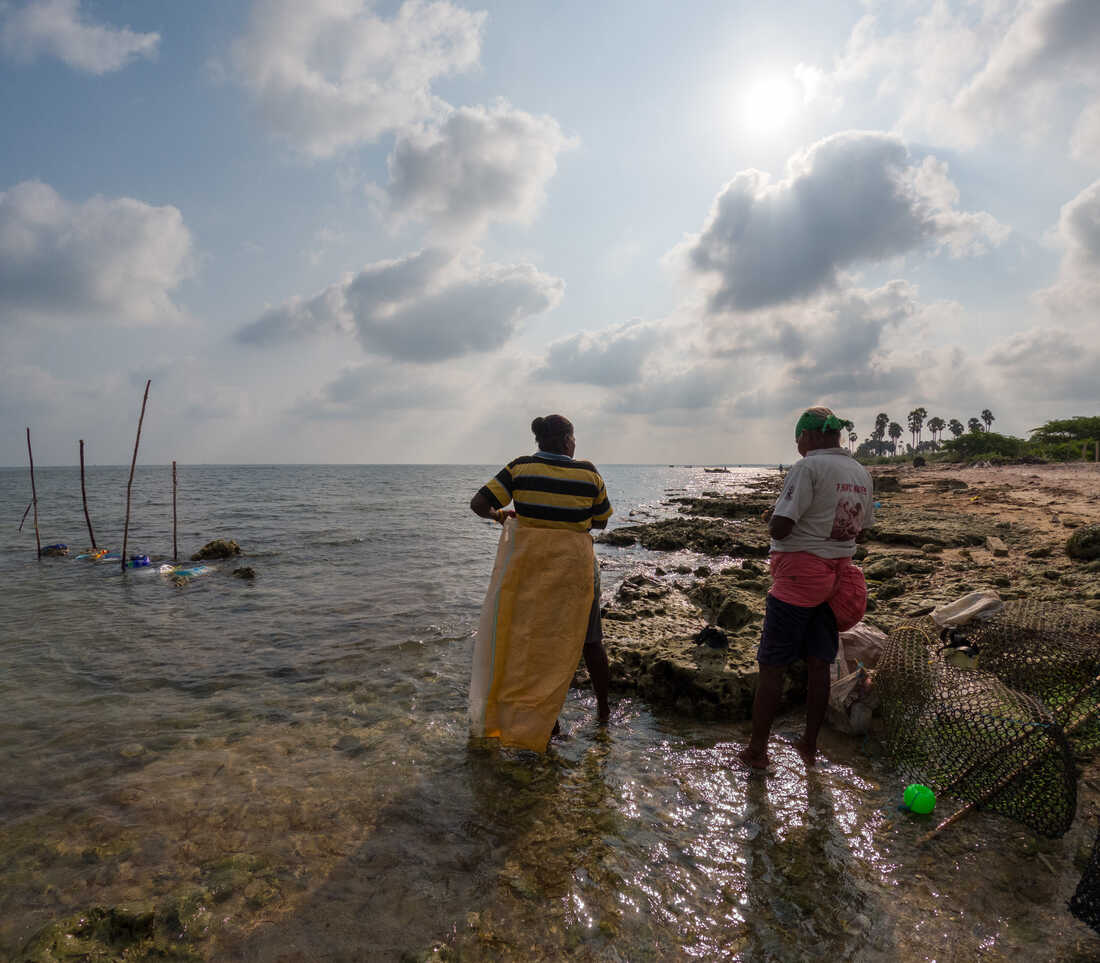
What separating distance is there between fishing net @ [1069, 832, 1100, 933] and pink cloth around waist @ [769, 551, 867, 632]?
1710mm

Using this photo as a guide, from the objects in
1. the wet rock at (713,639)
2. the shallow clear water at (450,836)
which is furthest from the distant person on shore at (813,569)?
the wet rock at (713,639)

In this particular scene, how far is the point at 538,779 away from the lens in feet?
13.4

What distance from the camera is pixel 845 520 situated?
3.92m

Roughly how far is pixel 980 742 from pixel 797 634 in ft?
3.80

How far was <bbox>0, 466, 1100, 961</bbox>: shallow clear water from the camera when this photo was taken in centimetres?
261

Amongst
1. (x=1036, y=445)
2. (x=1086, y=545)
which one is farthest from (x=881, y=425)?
(x=1086, y=545)

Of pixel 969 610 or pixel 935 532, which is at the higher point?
pixel 969 610

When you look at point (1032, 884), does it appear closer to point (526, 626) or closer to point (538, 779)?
point (538, 779)

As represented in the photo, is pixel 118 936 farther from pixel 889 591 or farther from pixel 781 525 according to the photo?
pixel 889 591

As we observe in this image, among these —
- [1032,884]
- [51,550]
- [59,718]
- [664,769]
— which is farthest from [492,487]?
[51,550]

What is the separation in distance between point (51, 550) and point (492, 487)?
1986 centimetres

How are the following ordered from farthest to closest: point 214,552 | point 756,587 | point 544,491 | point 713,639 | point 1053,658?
point 214,552, point 756,587, point 713,639, point 1053,658, point 544,491

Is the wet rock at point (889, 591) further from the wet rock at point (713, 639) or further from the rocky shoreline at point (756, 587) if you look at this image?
the wet rock at point (713, 639)

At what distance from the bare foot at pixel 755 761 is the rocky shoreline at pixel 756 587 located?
95 centimetres
